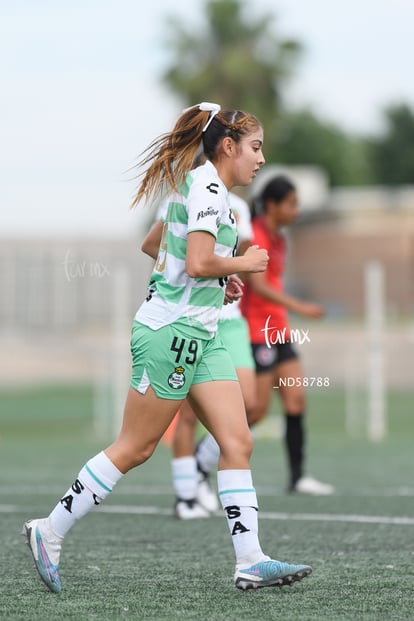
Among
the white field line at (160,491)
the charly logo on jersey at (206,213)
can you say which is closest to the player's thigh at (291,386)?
the white field line at (160,491)

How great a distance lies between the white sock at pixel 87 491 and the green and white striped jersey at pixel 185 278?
60 cm

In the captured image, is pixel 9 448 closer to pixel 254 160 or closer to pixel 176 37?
pixel 254 160

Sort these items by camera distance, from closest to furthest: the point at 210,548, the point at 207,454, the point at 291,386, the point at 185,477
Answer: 1. the point at 210,548
2. the point at 185,477
3. the point at 207,454
4. the point at 291,386

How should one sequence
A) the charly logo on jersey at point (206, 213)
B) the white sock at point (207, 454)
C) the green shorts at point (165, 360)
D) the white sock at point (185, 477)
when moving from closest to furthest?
the charly logo on jersey at point (206, 213) → the green shorts at point (165, 360) → the white sock at point (185, 477) → the white sock at point (207, 454)

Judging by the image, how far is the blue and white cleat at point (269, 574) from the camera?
5109 millimetres

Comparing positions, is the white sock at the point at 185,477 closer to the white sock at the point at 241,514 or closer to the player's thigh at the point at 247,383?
the player's thigh at the point at 247,383

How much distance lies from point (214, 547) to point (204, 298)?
1.92m

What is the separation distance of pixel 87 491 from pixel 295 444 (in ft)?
13.9

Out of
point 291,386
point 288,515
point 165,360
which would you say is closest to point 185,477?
point 288,515

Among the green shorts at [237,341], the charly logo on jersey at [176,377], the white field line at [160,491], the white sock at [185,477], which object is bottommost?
the white field line at [160,491]

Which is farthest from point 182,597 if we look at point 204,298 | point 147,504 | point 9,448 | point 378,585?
point 9,448

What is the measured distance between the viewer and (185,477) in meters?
7.95

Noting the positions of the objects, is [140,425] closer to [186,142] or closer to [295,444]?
[186,142]

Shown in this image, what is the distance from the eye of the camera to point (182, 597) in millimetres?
5098
